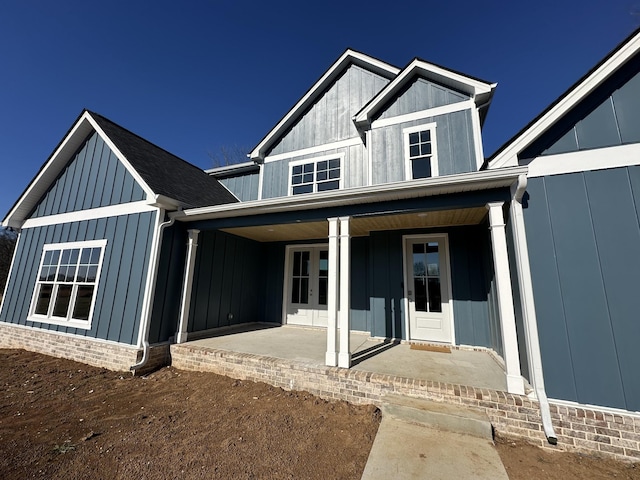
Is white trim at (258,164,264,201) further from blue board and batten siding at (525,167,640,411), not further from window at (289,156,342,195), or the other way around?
blue board and batten siding at (525,167,640,411)

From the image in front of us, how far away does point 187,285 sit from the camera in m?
5.30

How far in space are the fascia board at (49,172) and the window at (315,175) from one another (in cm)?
539

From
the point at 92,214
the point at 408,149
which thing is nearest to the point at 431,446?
the point at 408,149

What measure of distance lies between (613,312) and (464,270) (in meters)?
2.55

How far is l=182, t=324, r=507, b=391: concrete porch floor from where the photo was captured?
11.5ft

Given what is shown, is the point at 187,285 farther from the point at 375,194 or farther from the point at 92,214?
the point at 375,194

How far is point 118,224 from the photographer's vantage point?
5613 mm

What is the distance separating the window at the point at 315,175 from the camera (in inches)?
274

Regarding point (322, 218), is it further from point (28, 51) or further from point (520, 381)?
point (28, 51)

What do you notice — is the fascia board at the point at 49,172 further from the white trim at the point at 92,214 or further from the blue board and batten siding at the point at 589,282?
the blue board and batten siding at the point at 589,282

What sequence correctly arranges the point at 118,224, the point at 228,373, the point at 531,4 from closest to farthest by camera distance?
the point at 228,373 → the point at 531,4 → the point at 118,224

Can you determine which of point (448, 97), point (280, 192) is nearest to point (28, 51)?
point (280, 192)

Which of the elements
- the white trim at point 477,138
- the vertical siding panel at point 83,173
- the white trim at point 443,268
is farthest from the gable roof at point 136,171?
the white trim at point 477,138

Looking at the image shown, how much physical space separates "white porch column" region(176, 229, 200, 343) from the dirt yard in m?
1.00
